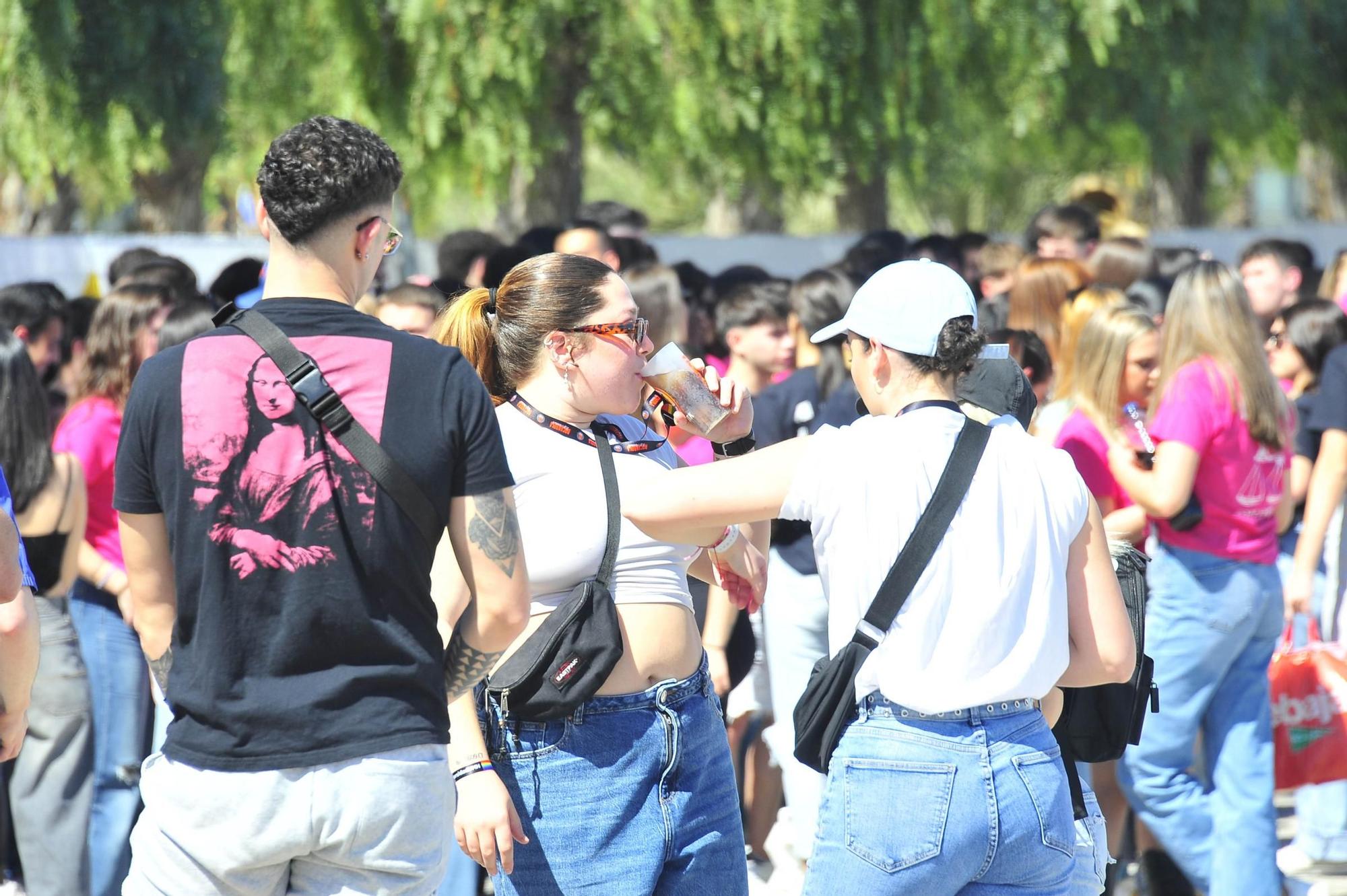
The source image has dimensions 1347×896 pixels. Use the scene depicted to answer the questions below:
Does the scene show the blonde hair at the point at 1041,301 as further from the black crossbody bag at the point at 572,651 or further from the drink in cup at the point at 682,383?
the black crossbody bag at the point at 572,651

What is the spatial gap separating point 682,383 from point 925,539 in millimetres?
634

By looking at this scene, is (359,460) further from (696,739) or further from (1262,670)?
(1262,670)

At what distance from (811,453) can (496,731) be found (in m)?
0.77

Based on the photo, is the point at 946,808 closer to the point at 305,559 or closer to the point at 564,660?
the point at 564,660

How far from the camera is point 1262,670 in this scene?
14.6ft

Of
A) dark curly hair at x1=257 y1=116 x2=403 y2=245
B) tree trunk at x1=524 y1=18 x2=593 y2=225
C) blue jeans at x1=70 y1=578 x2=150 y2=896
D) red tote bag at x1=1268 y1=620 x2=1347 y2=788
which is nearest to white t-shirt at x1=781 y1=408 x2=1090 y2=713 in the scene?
dark curly hair at x1=257 y1=116 x2=403 y2=245

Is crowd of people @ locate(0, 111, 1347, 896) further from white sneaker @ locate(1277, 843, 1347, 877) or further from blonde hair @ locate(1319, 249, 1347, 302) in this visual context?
blonde hair @ locate(1319, 249, 1347, 302)

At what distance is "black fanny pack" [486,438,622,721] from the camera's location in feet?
8.51

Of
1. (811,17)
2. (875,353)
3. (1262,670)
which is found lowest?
(1262,670)

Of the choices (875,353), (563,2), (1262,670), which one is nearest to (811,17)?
(563,2)

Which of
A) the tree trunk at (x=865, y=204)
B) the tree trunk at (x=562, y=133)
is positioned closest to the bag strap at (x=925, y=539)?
the tree trunk at (x=562, y=133)

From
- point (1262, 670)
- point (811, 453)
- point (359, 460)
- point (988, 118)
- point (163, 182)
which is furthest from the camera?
point (163, 182)

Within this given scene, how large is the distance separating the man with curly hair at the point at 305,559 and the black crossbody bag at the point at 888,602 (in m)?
0.64

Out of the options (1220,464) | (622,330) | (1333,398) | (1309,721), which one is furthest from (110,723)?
(1333,398)
